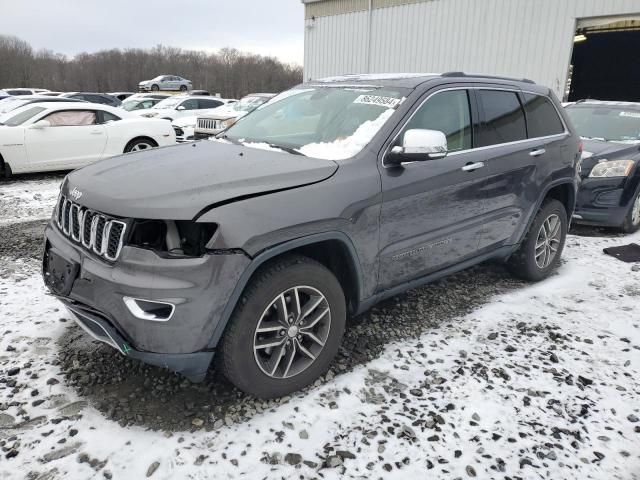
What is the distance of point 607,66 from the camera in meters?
23.5

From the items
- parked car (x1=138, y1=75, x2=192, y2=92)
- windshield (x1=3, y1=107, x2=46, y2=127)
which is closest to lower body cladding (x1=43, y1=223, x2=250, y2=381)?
windshield (x1=3, y1=107, x2=46, y2=127)

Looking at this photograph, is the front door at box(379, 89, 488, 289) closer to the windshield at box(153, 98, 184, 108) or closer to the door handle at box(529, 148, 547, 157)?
the door handle at box(529, 148, 547, 157)

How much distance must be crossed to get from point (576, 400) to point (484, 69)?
1442 cm

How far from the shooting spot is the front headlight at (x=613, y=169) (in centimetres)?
617

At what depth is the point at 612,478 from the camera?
7.48 ft

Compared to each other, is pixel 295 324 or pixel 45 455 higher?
pixel 295 324

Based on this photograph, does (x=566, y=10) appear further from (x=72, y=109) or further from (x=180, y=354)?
(x=180, y=354)

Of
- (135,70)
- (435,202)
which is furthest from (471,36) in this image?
(135,70)

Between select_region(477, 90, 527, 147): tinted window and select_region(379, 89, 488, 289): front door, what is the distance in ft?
0.54

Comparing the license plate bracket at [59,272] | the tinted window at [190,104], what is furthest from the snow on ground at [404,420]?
the tinted window at [190,104]

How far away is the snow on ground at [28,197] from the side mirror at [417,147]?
5.30 m

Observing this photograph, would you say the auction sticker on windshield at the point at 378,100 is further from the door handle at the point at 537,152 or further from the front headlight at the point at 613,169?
the front headlight at the point at 613,169

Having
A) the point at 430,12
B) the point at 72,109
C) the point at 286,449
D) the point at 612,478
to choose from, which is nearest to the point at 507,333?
the point at 612,478

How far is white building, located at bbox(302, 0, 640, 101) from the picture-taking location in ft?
44.6
